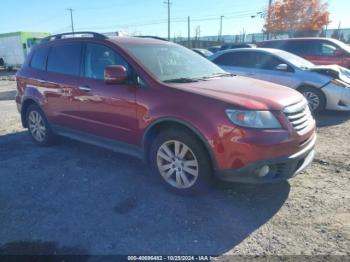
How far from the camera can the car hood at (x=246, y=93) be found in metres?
3.39

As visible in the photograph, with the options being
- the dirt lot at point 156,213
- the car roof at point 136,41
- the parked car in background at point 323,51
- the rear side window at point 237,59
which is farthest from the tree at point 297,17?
the dirt lot at point 156,213

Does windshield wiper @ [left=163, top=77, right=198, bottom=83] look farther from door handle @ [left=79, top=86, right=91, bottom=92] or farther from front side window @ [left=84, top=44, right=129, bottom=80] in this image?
door handle @ [left=79, top=86, right=91, bottom=92]

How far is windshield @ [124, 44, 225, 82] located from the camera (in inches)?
163

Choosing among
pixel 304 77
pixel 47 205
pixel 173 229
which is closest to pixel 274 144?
pixel 173 229

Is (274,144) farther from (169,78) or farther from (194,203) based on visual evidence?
(169,78)

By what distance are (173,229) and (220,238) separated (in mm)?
468

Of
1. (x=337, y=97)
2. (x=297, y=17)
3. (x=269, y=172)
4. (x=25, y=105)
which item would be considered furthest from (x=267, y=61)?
(x=297, y=17)

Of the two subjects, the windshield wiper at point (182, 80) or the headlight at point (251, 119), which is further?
the windshield wiper at point (182, 80)

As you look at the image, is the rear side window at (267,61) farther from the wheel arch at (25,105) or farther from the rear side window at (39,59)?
the wheel arch at (25,105)

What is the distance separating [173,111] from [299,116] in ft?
4.60

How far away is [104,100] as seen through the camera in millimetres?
4359

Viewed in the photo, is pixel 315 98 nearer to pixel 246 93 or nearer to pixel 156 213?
pixel 246 93


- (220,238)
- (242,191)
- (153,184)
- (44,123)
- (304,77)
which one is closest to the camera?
(220,238)

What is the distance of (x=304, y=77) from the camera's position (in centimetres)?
760
